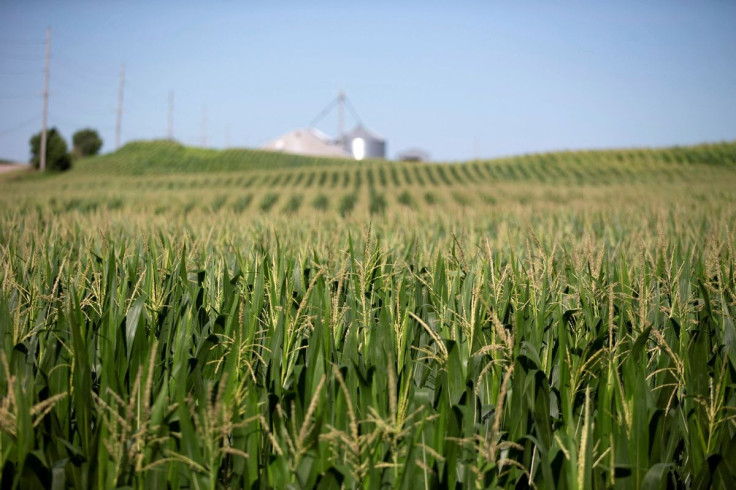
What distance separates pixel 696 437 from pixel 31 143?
77.0m

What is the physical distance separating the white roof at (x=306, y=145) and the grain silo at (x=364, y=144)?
3.46 ft

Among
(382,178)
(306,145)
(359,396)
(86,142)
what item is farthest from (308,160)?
(359,396)

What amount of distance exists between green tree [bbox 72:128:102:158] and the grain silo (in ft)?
119

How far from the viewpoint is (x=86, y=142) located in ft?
250

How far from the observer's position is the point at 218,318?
78.3 inches

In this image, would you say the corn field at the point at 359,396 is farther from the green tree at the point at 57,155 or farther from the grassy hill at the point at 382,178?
the green tree at the point at 57,155

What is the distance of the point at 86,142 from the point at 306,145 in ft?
107

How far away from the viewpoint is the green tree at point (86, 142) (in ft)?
248

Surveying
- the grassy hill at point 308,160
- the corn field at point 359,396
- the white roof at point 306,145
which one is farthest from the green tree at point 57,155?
the corn field at point 359,396

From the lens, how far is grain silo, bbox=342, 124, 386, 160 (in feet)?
228

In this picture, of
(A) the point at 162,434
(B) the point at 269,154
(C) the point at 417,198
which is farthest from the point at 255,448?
(B) the point at 269,154

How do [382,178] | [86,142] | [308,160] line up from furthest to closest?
[86,142] → [308,160] → [382,178]

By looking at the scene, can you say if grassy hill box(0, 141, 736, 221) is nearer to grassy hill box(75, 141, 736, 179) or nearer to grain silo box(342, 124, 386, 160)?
grassy hill box(75, 141, 736, 179)

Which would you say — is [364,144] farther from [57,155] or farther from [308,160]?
[57,155]
